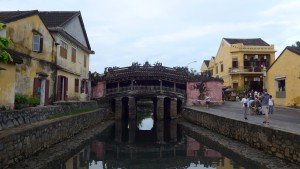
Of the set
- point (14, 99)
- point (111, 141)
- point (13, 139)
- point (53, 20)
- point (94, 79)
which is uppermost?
point (53, 20)

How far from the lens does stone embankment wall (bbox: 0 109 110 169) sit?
10.4 metres

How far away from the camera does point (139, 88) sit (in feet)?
117

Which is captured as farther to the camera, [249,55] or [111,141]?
→ [249,55]

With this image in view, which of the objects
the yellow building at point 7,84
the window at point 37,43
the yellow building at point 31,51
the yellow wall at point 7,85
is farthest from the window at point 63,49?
the yellow wall at point 7,85

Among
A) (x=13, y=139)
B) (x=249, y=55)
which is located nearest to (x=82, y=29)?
(x=13, y=139)

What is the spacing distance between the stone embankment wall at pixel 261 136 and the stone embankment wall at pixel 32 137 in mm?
9707

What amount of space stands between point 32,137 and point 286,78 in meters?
23.8

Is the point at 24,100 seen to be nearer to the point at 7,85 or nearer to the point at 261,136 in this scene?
the point at 7,85

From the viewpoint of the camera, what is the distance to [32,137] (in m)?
12.5

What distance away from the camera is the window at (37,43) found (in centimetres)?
1901

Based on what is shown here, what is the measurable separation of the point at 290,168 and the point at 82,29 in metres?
23.0

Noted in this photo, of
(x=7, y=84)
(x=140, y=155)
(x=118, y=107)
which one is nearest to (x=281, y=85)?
(x=118, y=107)

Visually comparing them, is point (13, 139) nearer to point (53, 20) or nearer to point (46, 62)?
point (46, 62)

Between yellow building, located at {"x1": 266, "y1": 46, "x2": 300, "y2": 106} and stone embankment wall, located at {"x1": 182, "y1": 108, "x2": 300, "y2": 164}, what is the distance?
30.3 ft
